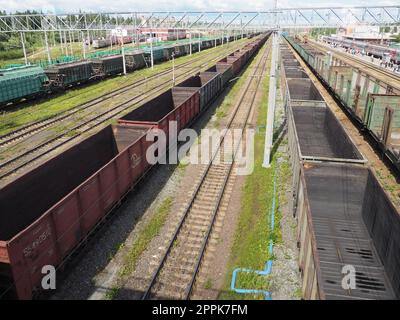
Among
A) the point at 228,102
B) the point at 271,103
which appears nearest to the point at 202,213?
the point at 271,103

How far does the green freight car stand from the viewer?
97.2ft

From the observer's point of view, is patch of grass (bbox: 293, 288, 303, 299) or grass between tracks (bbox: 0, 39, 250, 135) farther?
grass between tracks (bbox: 0, 39, 250, 135)

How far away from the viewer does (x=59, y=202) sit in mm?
9609

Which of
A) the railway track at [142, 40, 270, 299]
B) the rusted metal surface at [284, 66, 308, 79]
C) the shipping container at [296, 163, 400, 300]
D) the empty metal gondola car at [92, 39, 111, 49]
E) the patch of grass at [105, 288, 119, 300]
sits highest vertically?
the empty metal gondola car at [92, 39, 111, 49]

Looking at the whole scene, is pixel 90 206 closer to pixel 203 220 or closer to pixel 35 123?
pixel 203 220

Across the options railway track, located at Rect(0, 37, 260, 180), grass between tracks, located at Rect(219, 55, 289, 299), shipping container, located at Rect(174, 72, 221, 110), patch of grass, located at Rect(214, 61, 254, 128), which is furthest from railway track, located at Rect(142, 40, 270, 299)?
railway track, located at Rect(0, 37, 260, 180)

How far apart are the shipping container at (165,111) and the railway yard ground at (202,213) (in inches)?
6.3

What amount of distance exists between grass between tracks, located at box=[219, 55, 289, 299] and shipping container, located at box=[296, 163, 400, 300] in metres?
1.32

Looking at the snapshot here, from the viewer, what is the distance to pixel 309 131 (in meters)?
21.7

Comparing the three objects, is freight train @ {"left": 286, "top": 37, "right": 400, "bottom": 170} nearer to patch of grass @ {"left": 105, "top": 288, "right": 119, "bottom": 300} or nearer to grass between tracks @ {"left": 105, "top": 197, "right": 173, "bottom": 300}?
grass between tracks @ {"left": 105, "top": 197, "right": 173, "bottom": 300}

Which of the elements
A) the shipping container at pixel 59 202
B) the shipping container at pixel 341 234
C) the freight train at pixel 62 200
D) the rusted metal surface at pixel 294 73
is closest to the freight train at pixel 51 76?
the freight train at pixel 62 200

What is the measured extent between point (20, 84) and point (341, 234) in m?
30.4

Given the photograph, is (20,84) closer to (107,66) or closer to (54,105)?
(54,105)
